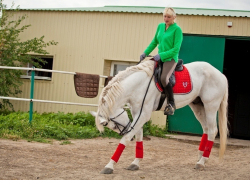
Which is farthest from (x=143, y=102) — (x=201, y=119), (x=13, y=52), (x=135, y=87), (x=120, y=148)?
(x=13, y=52)

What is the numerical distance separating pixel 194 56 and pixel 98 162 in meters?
4.94

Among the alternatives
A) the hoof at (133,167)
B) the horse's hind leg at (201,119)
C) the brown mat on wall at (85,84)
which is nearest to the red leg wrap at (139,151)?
the hoof at (133,167)

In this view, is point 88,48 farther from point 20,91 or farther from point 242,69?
point 242,69

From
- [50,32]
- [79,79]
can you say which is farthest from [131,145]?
[50,32]

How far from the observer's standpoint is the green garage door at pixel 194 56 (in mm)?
9352

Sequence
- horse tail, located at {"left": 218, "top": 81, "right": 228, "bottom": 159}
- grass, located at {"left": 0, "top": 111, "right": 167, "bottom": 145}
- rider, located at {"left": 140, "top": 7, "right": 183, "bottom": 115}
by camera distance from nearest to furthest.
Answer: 1. rider, located at {"left": 140, "top": 7, "right": 183, "bottom": 115}
2. horse tail, located at {"left": 218, "top": 81, "right": 228, "bottom": 159}
3. grass, located at {"left": 0, "top": 111, "right": 167, "bottom": 145}

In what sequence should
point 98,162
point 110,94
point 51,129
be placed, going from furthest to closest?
point 51,129 < point 98,162 < point 110,94

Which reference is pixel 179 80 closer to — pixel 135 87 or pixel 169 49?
pixel 169 49

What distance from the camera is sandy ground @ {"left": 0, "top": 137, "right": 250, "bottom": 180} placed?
448cm

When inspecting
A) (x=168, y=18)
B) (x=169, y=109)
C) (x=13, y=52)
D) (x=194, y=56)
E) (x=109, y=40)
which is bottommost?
(x=169, y=109)

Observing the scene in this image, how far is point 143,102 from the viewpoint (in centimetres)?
493

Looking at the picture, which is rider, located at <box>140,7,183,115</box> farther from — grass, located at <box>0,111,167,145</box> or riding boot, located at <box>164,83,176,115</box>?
grass, located at <box>0,111,167,145</box>

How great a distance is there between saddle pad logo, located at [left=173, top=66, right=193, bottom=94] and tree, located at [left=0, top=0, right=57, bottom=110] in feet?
18.1

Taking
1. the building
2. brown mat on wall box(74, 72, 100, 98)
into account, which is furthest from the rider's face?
the building
